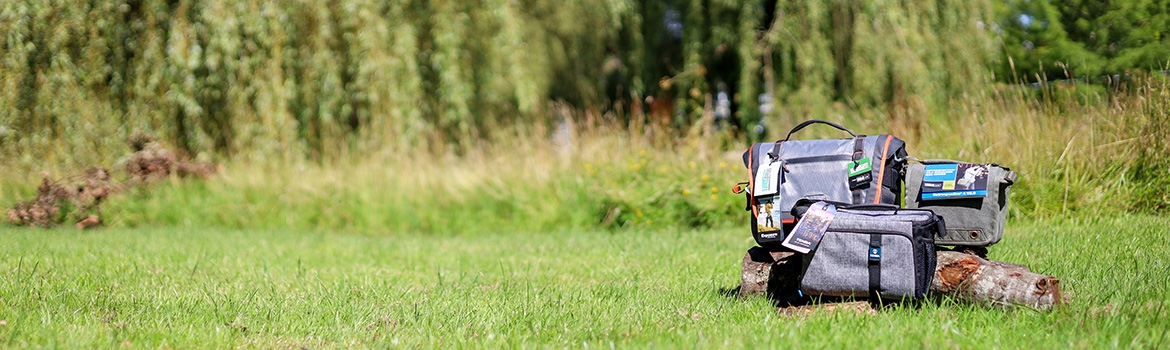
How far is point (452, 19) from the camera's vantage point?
9.65 meters

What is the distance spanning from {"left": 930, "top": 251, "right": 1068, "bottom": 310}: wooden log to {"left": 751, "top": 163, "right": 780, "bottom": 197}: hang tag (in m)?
0.73

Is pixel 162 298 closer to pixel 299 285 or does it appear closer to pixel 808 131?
pixel 299 285

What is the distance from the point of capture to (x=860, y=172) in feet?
11.3

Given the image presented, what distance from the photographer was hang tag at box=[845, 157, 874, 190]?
11.3 ft

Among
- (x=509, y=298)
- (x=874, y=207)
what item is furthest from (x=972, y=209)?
(x=509, y=298)

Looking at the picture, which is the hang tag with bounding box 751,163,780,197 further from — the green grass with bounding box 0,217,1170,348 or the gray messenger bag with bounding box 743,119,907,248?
the green grass with bounding box 0,217,1170,348

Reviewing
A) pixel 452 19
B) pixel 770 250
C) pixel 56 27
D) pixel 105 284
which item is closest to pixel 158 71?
pixel 56 27

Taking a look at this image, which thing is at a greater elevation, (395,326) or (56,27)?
(56,27)

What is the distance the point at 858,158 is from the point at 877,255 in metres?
0.48

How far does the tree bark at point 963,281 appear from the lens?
3.16m

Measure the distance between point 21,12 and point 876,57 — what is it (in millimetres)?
9251

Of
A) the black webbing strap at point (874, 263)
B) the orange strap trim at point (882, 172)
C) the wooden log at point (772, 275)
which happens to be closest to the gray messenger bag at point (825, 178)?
the orange strap trim at point (882, 172)

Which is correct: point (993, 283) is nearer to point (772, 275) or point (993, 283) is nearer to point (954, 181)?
point (954, 181)

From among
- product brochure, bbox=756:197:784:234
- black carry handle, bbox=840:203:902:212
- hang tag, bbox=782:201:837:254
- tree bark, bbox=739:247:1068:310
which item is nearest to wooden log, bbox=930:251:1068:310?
tree bark, bbox=739:247:1068:310
